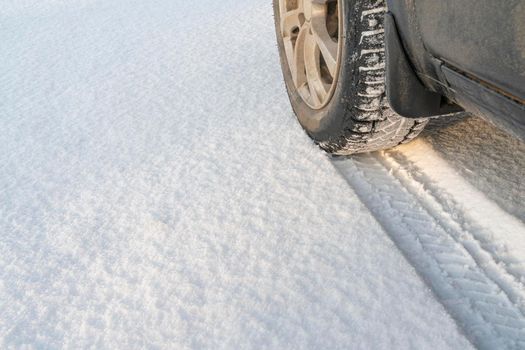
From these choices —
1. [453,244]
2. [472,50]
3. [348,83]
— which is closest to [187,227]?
[348,83]

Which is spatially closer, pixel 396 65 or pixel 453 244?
pixel 396 65

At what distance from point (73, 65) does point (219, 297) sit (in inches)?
73.3

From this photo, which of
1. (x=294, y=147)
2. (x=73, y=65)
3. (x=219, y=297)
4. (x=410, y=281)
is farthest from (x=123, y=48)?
(x=410, y=281)

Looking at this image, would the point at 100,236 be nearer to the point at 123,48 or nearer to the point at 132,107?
the point at 132,107

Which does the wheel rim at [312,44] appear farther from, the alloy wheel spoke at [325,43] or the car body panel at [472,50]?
the car body panel at [472,50]

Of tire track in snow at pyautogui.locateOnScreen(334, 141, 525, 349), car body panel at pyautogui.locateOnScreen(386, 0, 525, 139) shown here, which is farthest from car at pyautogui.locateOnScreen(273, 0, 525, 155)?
tire track in snow at pyautogui.locateOnScreen(334, 141, 525, 349)

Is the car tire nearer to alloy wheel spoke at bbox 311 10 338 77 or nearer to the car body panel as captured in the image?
alloy wheel spoke at bbox 311 10 338 77

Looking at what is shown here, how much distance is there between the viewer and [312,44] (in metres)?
1.57

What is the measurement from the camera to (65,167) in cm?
167

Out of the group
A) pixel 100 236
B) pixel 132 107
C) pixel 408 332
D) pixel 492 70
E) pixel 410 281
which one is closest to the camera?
pixel 492 70

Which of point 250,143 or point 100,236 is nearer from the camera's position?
point 100,236

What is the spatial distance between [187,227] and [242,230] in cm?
15

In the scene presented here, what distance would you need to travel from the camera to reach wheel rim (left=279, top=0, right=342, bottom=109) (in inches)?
56.7

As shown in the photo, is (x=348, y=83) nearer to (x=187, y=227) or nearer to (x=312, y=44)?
(x=312, y=44)
